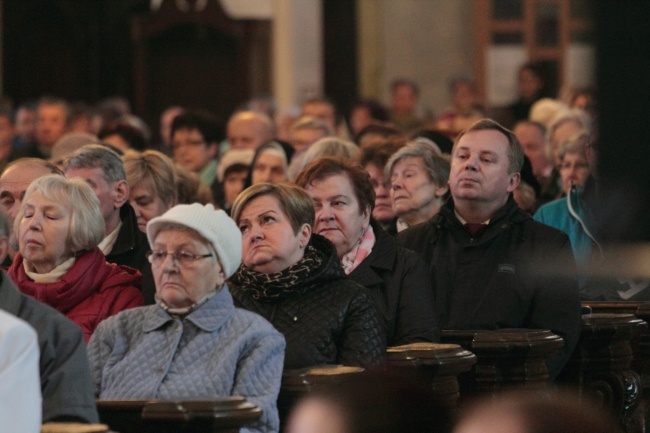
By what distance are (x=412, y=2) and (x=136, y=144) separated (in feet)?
24.5

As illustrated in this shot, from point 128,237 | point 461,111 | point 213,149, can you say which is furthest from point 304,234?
point 461,111

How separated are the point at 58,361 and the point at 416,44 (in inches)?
517

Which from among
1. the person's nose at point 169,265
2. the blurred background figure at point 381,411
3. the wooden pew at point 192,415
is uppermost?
the blurred background figure at point 381,411

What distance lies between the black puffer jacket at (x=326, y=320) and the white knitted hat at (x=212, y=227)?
39cm

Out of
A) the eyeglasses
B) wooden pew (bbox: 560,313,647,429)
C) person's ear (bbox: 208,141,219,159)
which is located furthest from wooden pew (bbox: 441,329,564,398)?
person's ear (bbox: 208,141,219,159)

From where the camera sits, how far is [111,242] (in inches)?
227

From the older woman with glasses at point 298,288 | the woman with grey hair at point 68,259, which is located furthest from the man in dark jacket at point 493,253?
the woman with grey hair at point 68,259

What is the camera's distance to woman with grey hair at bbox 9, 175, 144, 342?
181 inches

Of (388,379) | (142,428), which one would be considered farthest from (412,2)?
(388,379)

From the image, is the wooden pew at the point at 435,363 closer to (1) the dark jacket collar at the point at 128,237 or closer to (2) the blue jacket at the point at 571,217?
(1) the dark jacket collar at the point at 128,237

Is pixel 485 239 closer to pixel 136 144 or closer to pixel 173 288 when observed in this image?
pixel 173 288

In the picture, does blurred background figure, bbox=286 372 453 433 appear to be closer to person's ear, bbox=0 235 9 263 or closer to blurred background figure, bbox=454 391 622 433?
blurred background figure, bbox=454 391 622 433

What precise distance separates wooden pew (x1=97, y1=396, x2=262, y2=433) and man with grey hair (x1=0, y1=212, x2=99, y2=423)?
119 millimetres

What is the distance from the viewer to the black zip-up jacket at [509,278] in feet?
16.7
